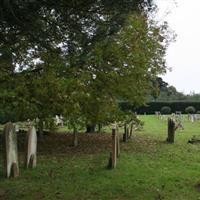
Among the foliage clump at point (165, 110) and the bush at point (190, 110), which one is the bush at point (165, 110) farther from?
the bush at point (190, 110)

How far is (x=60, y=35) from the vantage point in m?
10.0

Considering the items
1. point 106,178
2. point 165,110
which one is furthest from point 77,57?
point 165,110

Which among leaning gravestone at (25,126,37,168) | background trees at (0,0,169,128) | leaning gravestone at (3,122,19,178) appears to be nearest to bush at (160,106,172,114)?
background trees at (0,0,169,128)

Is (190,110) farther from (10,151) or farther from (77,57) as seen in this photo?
(10,151)

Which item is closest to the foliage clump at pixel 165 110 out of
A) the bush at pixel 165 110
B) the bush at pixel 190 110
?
the bush at pixel 165 110

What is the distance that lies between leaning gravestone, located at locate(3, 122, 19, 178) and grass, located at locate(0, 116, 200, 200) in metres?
0.20

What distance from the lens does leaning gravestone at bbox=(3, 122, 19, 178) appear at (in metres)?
11.0

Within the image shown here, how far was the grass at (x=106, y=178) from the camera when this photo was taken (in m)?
9.61

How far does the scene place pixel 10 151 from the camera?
11133 mm

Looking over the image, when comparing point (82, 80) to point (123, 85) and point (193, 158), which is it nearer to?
point (123, 85)

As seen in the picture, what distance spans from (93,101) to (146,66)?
11.0 ft

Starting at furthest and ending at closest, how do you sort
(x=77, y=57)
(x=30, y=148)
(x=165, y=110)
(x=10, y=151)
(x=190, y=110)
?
1. (x=165, y=110)
2. (x=190, y=110)
3. (x=30, y=148)
4. (x=77, y=57)
5. (x=10, y=151)

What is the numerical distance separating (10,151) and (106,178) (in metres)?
2.08

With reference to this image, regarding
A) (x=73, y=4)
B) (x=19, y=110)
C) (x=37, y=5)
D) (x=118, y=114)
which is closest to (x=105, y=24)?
(x=73, y=4)
